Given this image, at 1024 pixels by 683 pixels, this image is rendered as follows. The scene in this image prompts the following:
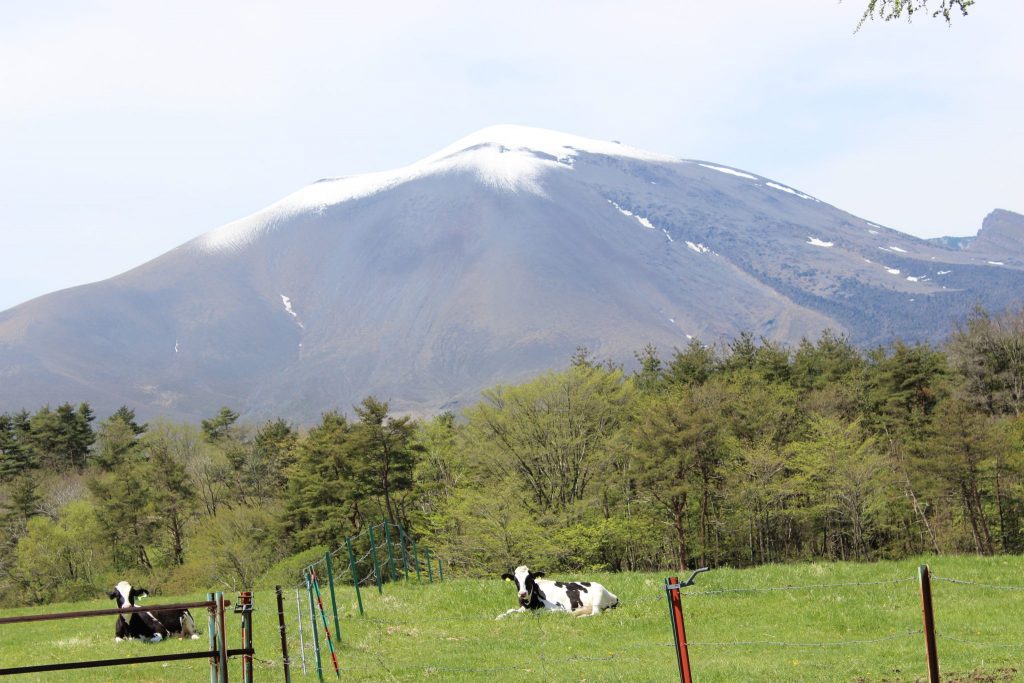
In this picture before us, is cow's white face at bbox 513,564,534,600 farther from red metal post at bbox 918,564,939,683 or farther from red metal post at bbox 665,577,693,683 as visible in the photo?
red metal post at bbox 918,564,939,683

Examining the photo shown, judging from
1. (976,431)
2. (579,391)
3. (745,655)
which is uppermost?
(579,391)

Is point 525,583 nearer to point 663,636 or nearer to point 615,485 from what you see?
point 663,636

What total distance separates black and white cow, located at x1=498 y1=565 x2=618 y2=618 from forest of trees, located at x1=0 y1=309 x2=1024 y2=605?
31769 millimetres

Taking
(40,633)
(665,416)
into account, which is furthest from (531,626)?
(665,416)

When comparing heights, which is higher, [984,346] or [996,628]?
[984,346]

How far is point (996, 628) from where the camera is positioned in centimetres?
1599

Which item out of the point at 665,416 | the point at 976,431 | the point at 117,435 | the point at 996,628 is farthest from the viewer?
the point at 117,435

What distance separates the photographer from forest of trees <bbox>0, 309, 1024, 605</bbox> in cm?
5647

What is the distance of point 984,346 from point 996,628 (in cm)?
6562

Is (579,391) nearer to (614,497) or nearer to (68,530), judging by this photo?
(614,497)

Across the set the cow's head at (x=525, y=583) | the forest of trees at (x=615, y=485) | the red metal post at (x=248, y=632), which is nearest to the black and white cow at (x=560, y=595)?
the cow's head at (x=525, y=583)

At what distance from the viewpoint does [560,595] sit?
69.2 ft

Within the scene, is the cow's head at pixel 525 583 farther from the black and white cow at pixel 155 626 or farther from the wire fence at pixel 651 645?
the black and white cow at pixel 155 626

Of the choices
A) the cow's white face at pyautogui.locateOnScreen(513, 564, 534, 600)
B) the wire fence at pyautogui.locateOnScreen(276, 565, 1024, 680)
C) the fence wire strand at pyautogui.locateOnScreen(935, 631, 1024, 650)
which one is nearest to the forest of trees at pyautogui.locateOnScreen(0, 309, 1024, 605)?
the cow's white face at pyautogui.locateOnScreen(513, 564, 534, 600)
